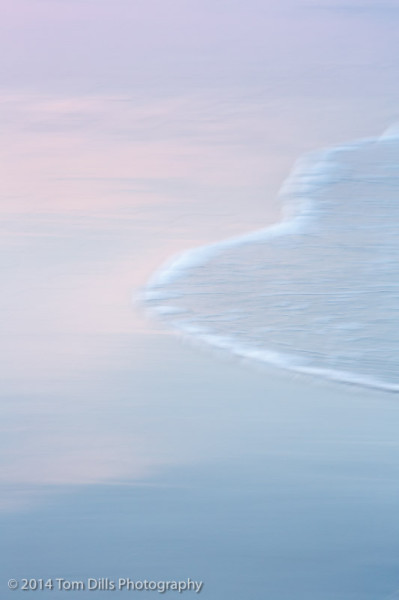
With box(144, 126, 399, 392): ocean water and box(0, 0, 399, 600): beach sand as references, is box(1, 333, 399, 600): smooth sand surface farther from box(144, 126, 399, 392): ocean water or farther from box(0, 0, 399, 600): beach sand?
box(144, 126, 399, 392): ocean water

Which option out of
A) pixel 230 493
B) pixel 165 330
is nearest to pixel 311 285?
pixel 165 330

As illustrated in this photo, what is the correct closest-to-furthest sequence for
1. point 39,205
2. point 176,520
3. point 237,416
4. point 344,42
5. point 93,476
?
point 176,520 < point 93,476 < point 237,416 < point 39,205 < point 344,42

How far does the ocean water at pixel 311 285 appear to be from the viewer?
7.32 feet

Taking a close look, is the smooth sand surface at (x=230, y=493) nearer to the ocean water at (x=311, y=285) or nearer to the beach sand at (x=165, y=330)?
the beach sand at (x=165, y=330)

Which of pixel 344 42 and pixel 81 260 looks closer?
pixel 81 260

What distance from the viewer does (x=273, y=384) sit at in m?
2.08

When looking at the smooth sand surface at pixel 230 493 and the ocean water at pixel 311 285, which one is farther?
the ocean water at pixel 311 285

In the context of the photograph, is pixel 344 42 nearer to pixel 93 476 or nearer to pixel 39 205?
pixel 39 205

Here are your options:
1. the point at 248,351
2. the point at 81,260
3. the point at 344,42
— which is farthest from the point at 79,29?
the point at 248,351

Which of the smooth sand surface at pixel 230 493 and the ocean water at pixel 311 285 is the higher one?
the ocean water at pixel 311 285

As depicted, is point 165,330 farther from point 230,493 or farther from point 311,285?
point 230,493

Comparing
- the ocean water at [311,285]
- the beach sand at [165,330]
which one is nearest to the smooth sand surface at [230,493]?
the beach sand at [165,330]

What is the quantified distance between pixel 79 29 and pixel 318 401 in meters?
2.82

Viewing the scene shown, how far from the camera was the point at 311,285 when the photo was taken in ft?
8.27
